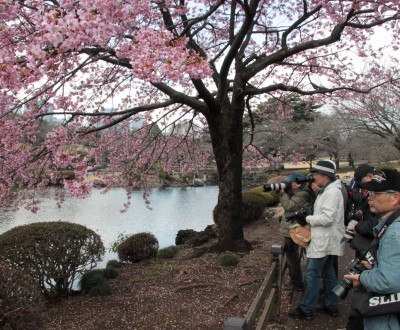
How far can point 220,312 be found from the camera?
4840 millimetres

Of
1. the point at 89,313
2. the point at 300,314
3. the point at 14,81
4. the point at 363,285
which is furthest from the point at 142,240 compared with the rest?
the point at 363,285

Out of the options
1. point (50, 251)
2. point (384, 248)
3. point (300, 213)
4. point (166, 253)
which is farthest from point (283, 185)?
point (166, 253)

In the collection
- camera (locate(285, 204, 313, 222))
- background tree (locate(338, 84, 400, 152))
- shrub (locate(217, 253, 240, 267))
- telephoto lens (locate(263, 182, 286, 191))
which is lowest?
shrub (locate(217, 253, 240, 267))

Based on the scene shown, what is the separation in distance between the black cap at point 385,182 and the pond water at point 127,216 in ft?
27.0

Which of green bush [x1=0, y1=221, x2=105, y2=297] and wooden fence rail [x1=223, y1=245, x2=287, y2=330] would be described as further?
green bush [x1=0, y1=221, x2=105, y2=297]

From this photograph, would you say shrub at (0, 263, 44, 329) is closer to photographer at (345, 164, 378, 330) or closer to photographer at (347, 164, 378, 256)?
photographer at (345, 164, 378, 330)

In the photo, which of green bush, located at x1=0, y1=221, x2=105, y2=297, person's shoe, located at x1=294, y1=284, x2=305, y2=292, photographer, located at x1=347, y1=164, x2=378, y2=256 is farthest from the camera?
green bush, located at x1=0, y1=221, x2=105, y2=297

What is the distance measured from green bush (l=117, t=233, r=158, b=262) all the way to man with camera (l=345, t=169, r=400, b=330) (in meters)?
7.24

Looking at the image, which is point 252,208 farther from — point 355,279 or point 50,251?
point 355,279

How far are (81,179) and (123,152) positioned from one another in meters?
4.01

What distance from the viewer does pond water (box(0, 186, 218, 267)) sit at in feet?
45.4

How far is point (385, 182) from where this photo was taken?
7.09 ft

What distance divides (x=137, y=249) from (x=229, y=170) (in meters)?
3.37

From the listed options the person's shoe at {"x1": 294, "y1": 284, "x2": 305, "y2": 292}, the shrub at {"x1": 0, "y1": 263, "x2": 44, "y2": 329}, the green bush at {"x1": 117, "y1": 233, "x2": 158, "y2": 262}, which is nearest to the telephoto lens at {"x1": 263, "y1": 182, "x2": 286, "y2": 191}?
the person's shoe at {"x1": 294, "y1": 284, "x2": 305, "y2": 292}
